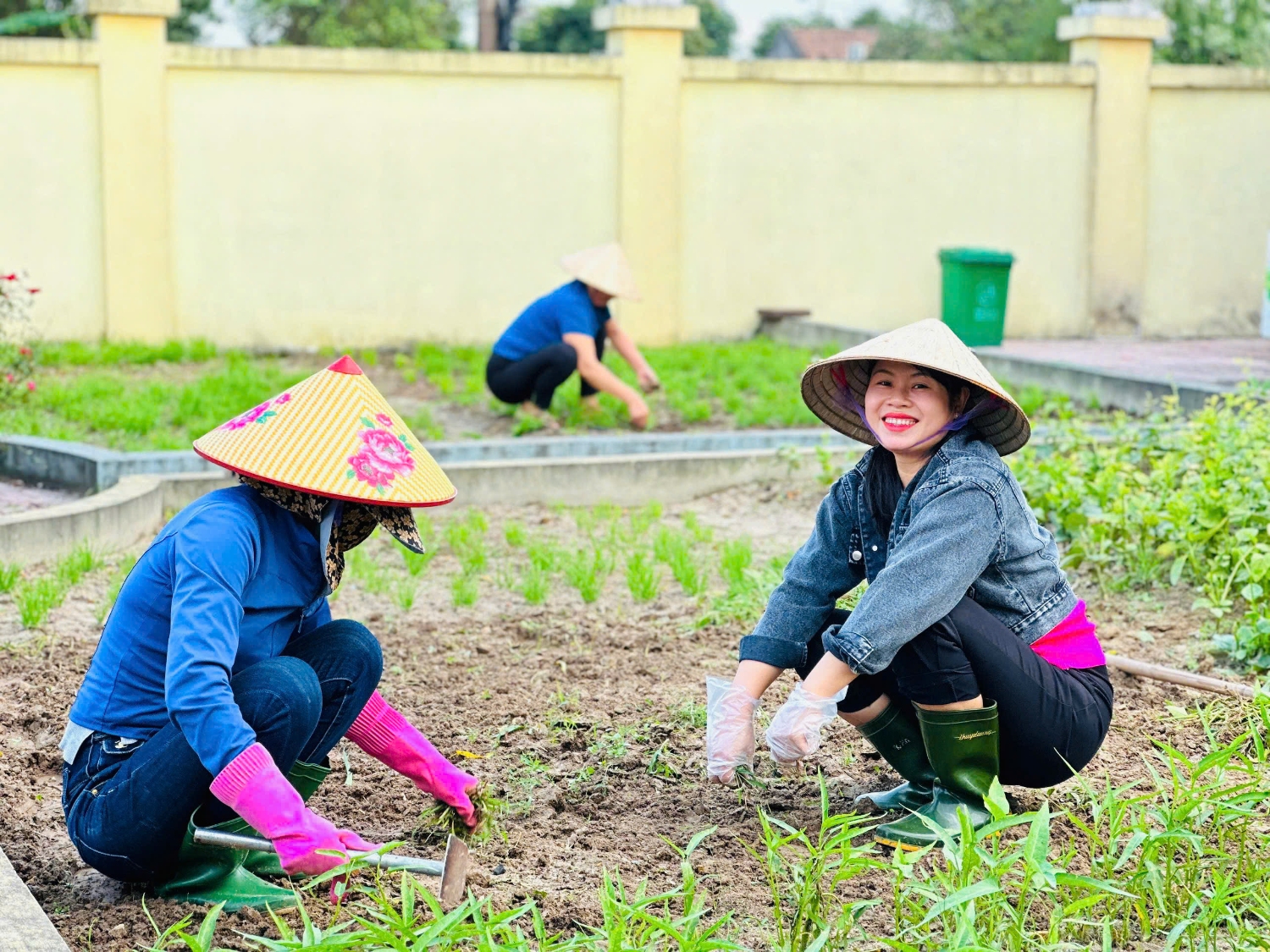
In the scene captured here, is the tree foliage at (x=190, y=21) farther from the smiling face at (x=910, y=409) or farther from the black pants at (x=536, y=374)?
the smiling face at (x=910, y=409)

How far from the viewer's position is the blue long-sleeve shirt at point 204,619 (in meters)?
2.51

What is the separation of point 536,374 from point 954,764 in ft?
Result: 17.8

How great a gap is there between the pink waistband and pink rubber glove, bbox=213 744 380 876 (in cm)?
145

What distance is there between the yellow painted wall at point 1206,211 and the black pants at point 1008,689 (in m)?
11.8

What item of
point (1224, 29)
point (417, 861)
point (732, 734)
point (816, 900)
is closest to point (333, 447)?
point (417, 861)

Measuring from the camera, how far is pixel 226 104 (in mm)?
12273

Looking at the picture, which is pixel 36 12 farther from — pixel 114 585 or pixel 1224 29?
pixel 114 585

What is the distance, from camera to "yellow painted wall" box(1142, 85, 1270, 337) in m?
14.0

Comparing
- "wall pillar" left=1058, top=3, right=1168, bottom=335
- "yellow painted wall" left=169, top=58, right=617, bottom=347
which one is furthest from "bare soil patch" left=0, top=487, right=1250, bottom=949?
"wall pillar" left=1058, top=3, right=1168, bottom=335

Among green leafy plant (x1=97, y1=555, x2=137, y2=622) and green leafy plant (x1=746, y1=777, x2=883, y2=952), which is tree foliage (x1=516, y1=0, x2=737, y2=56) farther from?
green leafy plant (x1=746, y1=777, x2=883, y2=952)

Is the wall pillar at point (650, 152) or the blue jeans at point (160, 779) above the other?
the wall pillar at point (650, 152)

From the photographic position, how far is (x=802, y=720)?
2967 mm

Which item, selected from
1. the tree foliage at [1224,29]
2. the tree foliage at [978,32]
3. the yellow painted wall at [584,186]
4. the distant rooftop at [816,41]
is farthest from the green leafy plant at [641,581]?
the distant rooftop at [816,41]

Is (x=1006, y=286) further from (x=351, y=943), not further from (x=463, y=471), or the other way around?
(x=351, y=943)
